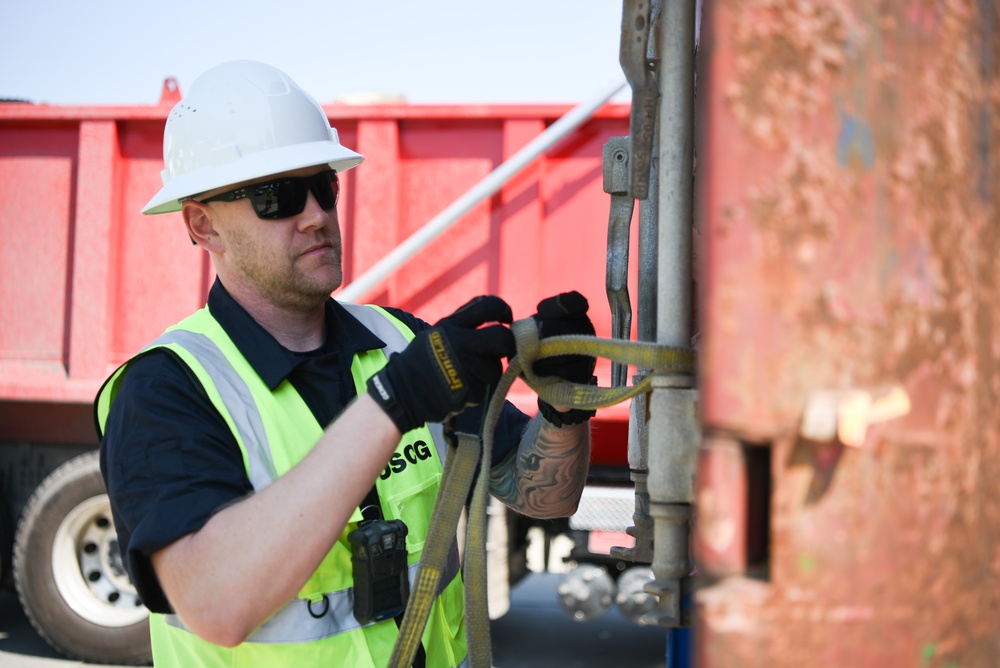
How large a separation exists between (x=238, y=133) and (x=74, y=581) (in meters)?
3.29

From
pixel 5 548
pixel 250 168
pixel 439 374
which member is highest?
pixel 250 168

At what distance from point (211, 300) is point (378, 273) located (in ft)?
7.46

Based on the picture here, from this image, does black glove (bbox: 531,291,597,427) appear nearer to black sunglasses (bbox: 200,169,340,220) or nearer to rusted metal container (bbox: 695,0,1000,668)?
black sunglasses (bbox: 200,169,340,220)

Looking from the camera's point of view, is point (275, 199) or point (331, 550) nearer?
point (331, 550)

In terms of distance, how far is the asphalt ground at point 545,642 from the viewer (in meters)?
4.71

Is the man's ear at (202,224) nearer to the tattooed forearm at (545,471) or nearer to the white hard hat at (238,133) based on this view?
the white hard hat at (238,133)

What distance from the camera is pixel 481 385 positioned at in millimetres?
1439

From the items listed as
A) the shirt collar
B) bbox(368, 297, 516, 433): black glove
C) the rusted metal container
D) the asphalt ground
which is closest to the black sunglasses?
the shirt collar

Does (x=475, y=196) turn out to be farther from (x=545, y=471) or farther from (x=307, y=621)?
(x=307, y=621)

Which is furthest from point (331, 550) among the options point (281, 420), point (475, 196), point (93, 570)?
point (93, 570)

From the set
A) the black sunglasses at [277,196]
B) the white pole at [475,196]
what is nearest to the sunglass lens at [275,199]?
the black sunglasses at [277,196]

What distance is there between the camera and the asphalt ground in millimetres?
4707

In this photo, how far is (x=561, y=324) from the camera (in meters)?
1.54

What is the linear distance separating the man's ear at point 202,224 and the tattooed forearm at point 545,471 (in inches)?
30.3
